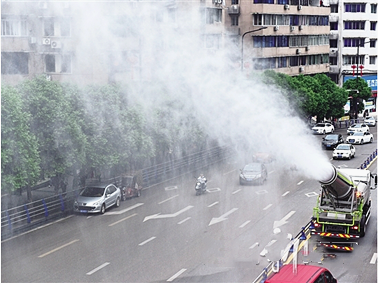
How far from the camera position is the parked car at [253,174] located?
97.8ft

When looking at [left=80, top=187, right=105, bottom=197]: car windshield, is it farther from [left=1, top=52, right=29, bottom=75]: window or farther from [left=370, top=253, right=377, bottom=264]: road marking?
[left=370, top=253, right=377, bottom=264]: road marking

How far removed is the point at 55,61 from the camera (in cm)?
1591

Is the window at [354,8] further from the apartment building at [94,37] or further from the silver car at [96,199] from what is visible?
the silver car at [96,199]

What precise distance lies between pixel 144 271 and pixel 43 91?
6501 mm

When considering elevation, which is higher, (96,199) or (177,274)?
(96,199)

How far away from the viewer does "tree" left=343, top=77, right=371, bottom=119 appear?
6962cm

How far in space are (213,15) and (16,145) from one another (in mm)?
7118

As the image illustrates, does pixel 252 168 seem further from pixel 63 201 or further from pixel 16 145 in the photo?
pixel 16 145

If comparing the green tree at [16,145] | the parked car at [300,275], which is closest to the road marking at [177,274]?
the parked car at [300,275]

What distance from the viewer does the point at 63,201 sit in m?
25.1

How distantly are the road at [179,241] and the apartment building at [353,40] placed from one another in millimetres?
50131

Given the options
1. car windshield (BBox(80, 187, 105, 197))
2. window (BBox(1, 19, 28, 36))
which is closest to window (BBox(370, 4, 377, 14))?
car windshield (BBox(80, 187, 105, 197))

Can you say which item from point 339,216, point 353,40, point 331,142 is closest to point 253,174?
point 339,216

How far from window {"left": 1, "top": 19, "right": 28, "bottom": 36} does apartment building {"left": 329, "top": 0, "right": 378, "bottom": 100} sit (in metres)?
66.2
